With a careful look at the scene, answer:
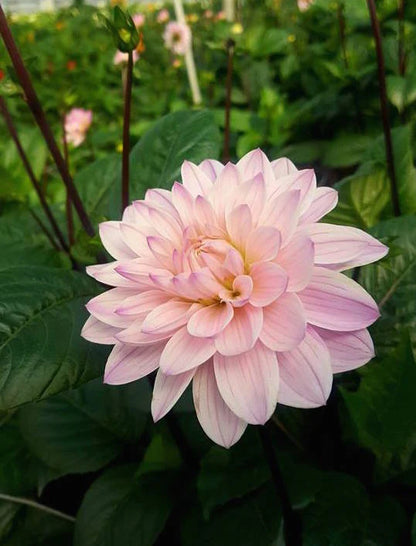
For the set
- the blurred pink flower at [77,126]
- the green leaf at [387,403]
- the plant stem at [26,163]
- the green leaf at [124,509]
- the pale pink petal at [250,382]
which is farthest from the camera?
the blurred pink flower at [77,126]

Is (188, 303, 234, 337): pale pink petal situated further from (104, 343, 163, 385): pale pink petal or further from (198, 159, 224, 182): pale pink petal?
(198, 159, 224, 182): pale pink petal

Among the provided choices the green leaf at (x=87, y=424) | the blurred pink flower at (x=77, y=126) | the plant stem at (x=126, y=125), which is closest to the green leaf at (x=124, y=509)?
the green leaf at (x=87, y=424)

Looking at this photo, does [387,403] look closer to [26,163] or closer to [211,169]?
[211,169]

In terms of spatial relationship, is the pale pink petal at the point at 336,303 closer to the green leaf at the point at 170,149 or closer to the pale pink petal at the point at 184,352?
the pale pink petal at the point at 184,352

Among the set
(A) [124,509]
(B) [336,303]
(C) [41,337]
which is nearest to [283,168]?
(B) [336,303]

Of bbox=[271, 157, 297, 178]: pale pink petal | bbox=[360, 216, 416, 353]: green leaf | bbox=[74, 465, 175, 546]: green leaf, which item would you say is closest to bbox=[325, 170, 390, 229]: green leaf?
bbox=[360, 216, 416, 353]: green leaf
